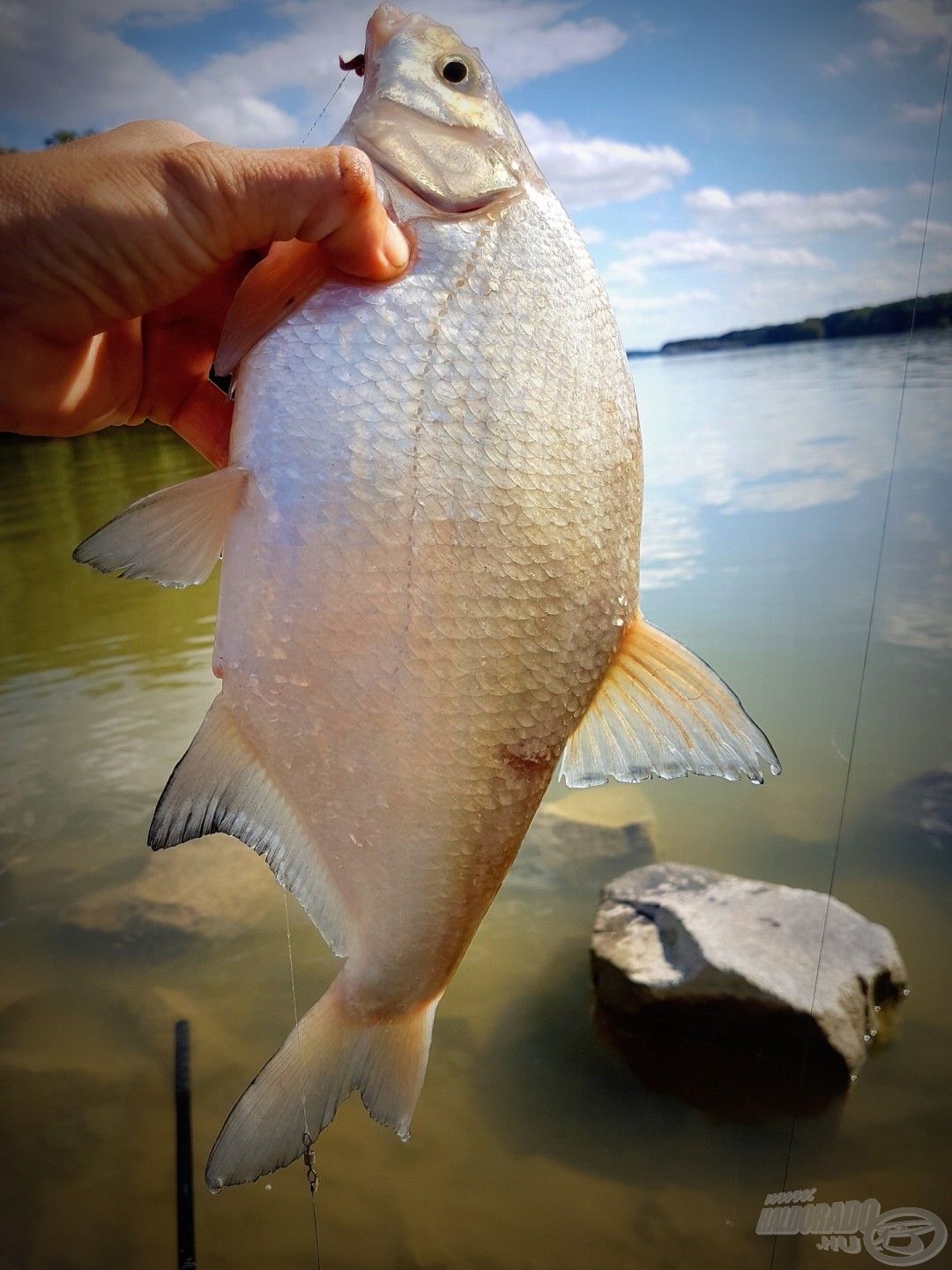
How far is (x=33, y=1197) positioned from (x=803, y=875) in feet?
11.4

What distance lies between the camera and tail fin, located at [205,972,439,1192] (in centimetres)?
129

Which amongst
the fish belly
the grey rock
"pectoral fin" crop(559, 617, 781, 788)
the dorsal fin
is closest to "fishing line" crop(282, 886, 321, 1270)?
the fish belly

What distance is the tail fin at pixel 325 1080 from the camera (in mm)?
1294

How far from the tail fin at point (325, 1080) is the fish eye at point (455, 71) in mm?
1453

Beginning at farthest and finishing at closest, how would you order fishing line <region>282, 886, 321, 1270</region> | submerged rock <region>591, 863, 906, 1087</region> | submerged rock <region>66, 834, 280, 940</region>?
submerged rock <region>66, 834, 280, 940</region>
submerged rock <region>591, 863, 906, 1087</region>
fishing line <region>282, 886, 321, 1270</region>

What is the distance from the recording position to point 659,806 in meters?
5.08

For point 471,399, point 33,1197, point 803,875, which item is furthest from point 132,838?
point 471,399

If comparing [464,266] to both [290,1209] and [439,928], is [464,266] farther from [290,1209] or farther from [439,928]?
[290,1209]

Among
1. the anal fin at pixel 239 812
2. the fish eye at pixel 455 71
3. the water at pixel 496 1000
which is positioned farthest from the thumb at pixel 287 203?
the water at pixel 496 1000

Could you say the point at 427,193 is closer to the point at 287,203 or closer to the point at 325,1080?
the point at 287,203

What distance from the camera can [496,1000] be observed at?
368 cm

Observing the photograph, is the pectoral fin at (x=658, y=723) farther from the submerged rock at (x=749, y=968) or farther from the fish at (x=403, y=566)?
the submerged rock at (x=749, y=968)

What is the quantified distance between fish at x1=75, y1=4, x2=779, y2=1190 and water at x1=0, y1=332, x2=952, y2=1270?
6.32ft

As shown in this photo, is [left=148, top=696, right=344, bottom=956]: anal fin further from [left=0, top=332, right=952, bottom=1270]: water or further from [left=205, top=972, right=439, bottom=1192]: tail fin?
[left=0, top=332, right=952, bottom=1270]: water
